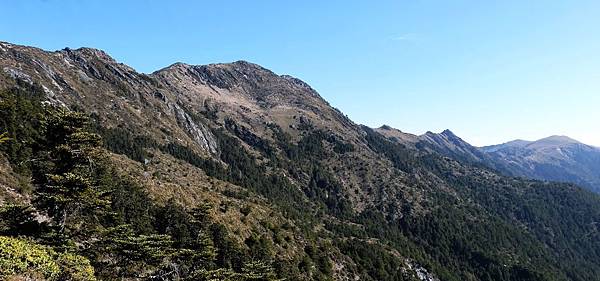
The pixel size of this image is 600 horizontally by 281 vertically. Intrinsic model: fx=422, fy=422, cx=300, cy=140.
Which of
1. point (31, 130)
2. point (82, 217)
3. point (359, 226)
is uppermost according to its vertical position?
point (31, 130)

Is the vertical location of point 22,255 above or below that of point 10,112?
below

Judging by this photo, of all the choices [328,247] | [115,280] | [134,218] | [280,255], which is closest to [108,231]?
[115,280]

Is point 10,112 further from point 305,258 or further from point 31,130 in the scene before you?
point 305,258

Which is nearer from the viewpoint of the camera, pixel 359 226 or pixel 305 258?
pixel 305 258

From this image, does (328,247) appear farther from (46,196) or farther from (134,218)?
(46,196)

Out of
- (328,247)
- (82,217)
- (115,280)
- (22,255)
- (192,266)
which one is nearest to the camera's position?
(22,255)

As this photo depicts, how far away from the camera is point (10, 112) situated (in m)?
70.1

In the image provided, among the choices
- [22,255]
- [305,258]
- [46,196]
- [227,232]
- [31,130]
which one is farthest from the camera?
[305,258]

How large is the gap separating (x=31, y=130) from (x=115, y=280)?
50109 millimetres

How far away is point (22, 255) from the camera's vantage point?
27.0 m

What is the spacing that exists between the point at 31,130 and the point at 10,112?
5243 mm

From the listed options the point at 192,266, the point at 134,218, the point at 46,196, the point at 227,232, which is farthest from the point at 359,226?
the point at 46,196

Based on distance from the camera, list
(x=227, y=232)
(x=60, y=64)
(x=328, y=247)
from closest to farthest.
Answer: (x=227, y=232)
(x=328, y=247)
(x=60, y=64)

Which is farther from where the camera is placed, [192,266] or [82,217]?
[82,217]
